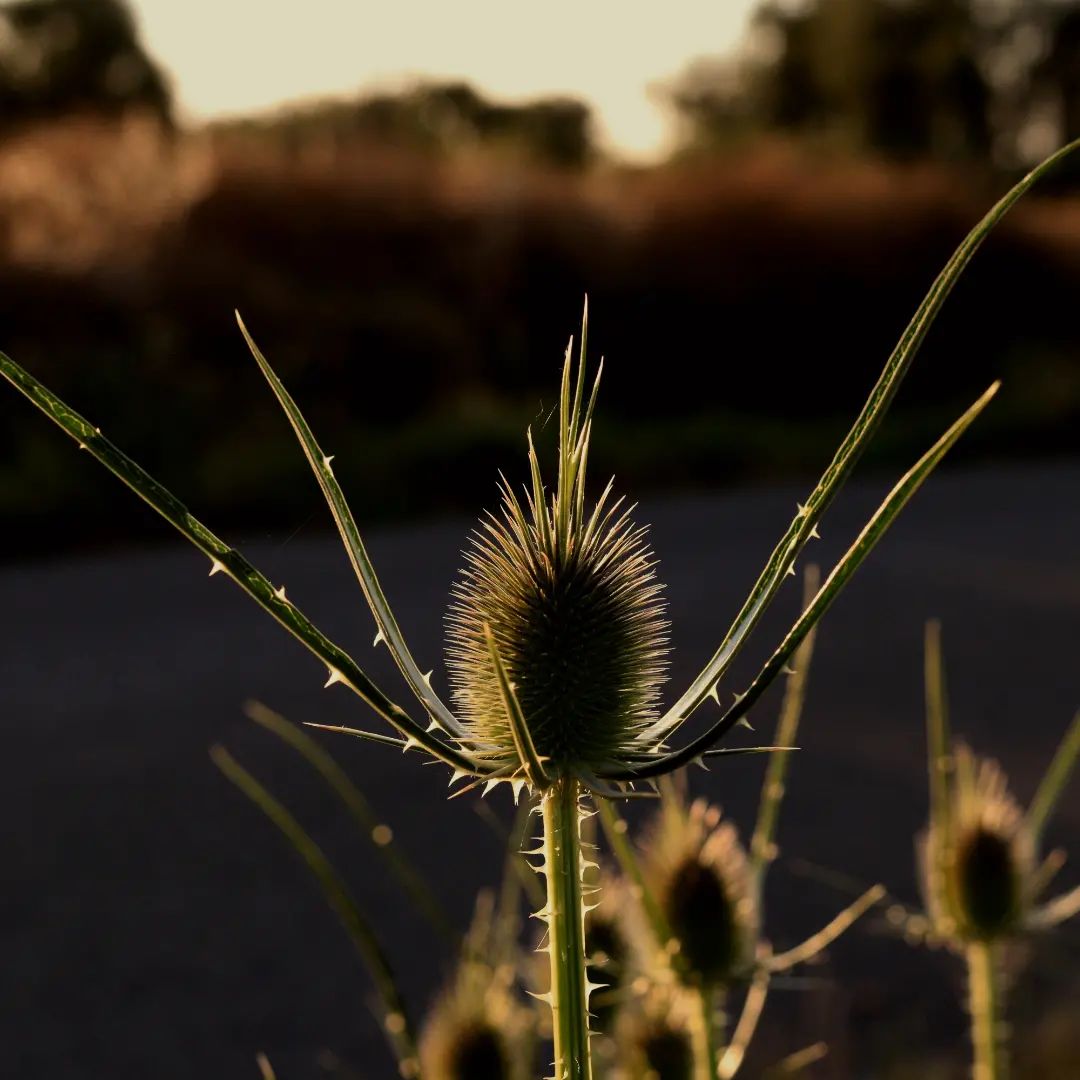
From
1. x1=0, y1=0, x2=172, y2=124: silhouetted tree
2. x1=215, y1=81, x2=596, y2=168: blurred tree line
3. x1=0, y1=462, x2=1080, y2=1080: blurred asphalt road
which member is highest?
x1=0, y1=0, x2=172, y2=124: silhouetted tree

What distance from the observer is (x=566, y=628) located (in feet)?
3.06

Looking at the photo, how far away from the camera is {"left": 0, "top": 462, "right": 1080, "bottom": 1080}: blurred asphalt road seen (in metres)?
4.71

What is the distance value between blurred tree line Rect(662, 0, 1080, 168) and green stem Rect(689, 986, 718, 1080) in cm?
2605

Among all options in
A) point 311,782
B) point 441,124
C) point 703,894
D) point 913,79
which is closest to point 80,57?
point 441,124

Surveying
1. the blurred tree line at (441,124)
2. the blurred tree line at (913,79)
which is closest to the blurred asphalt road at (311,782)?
the blurred tree line at (441,124)

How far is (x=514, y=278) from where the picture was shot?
625 inches

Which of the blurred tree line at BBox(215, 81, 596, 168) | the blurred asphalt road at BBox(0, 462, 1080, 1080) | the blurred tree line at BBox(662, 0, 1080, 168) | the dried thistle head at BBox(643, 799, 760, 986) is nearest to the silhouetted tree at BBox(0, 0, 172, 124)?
the blurred tree line at BBox(215, 81, 596, 168)

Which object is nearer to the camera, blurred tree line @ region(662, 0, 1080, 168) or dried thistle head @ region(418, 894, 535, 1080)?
dried thistle head @ region(418, 894, 535, 1080)

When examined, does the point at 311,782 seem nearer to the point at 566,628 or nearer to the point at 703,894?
the point at 703,894

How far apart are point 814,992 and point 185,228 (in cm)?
1156

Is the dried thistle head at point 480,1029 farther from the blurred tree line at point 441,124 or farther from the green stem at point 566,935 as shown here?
the blurred tree line at point 441,124

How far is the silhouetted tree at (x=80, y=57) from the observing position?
89.0ft

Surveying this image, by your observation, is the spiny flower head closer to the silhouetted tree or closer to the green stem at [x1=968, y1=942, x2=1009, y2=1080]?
the green stem at [x1=968, y1=942, x2=1009, y2=1080]

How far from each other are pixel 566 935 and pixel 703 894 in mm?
715
